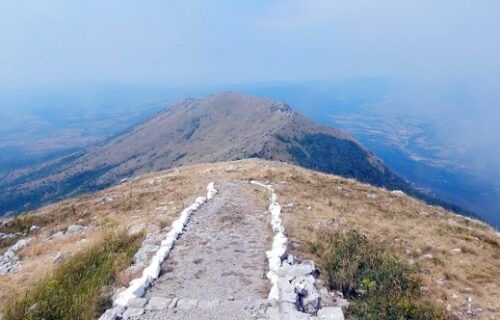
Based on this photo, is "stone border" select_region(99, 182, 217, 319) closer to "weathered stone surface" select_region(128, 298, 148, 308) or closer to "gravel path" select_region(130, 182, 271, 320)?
"weathered stone surface" select_region(128, 298, 148, 308)

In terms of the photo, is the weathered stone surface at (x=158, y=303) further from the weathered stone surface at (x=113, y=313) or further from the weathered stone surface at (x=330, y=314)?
the weathered stone surface at (x=330, y=314)

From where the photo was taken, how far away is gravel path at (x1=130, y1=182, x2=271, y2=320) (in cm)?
1132

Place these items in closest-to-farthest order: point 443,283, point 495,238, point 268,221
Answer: point 443,283, point 268,221, point 495,238

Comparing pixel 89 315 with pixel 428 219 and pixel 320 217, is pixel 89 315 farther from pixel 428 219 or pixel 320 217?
pixel 428 219

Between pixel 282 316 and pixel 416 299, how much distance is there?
4.97 metres

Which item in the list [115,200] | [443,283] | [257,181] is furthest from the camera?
[257,181]

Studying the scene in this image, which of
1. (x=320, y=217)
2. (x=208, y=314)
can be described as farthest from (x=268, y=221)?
(x=208, y=314)

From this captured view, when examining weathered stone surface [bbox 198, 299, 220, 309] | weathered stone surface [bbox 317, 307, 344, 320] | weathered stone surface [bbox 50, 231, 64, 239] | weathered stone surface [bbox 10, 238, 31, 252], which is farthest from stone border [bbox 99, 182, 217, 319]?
weathered stone surface [bbox 10, 238, 31, 252]

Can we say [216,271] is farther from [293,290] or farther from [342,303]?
[342,303]

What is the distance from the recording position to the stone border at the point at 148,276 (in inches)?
441

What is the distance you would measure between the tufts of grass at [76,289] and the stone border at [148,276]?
47cm

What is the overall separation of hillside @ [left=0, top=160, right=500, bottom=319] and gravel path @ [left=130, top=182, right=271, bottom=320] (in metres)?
0.07

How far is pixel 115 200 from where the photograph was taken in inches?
1171

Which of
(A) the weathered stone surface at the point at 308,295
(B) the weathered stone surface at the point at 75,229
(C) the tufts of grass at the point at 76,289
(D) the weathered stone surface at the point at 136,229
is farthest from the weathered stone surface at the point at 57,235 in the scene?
(A) the weathered stone surface at the point at 308,295
